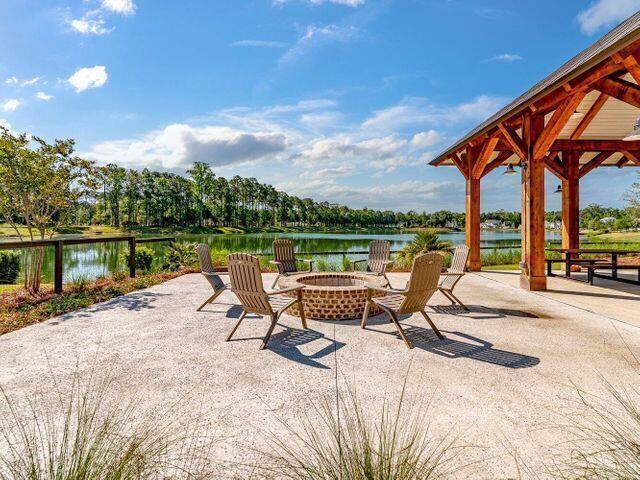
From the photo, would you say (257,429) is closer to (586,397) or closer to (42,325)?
(586,397)

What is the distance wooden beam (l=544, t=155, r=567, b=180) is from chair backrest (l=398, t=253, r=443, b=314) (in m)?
7.72

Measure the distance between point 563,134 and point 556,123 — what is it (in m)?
4.20

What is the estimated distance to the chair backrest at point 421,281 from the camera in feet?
11.8

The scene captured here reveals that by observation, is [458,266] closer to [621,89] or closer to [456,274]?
[456,274]

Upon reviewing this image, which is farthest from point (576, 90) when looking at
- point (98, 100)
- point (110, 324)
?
point (98, 100)

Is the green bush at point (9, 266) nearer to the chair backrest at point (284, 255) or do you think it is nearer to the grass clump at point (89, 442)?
the chair backrest at point (284, 255)

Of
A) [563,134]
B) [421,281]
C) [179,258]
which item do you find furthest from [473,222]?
[179,258]

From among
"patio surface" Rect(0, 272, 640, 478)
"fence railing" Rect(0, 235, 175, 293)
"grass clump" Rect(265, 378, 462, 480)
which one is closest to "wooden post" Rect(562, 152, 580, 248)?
"patio surface" Rect(0, 272, 640, 478)

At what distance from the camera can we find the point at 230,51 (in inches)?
351

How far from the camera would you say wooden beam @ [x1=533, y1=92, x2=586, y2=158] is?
17.0 ft

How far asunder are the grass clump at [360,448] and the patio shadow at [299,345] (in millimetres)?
719

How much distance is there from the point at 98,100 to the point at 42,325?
1003cm

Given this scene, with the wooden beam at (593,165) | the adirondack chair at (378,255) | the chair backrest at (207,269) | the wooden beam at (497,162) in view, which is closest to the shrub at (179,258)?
the chair backrest at (207,269)

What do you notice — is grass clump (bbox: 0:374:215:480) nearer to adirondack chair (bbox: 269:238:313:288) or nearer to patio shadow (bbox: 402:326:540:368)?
patio shadow (bbox: 402:326:540:368)
